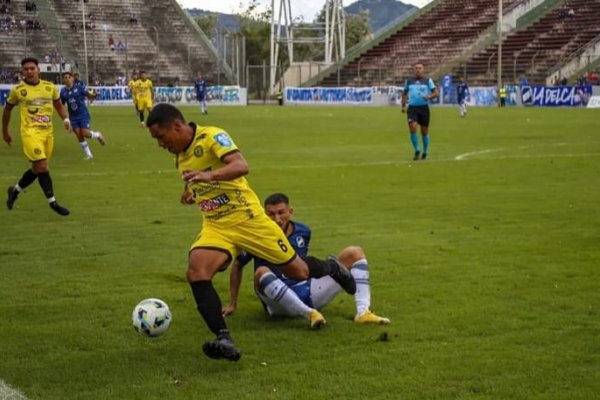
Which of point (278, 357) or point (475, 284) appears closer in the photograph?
point (278, 357)

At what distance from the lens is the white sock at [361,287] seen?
25.4ft

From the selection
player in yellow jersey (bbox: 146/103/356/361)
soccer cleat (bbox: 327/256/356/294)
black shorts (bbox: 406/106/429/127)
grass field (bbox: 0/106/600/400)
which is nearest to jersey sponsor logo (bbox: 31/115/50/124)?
A: grass field (bbox: 0/106/600/400)

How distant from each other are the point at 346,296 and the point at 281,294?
4.43 feet

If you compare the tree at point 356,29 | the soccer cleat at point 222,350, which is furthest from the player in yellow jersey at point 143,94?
the tree at point 356,29

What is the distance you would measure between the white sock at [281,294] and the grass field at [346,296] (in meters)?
→ 0.15

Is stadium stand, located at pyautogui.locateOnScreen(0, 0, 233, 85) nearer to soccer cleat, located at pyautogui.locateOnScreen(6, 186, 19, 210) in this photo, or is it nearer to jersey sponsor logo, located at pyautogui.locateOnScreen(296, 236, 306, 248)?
soccer cleat, located at pyautogui.locateOnScreen(6, 186, 19, 210)

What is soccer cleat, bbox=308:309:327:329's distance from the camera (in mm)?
7410

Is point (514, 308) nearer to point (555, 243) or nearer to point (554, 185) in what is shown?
point (555, 243)

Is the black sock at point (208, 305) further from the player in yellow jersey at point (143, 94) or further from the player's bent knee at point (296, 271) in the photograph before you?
the player in yellow jersey at point (143, 94)

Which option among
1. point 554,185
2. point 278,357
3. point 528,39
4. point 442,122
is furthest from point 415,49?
point 278,357

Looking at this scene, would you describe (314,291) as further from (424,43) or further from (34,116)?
(424,43)

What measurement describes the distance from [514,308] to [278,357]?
229cm

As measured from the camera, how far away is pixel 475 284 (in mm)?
9008

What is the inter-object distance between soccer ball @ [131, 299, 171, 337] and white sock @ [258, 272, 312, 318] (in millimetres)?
895
